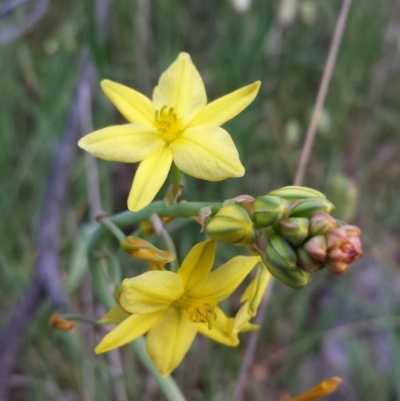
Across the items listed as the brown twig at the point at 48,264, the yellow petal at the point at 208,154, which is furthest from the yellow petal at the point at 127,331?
the brown twig at the point at 48,264

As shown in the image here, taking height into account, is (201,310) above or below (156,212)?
below

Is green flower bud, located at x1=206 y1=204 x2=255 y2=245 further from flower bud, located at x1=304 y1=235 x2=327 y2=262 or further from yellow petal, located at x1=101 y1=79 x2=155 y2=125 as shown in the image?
yellow petal, located at x1=101 y1=79 x2=155 y2=125

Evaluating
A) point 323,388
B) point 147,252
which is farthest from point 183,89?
point 323,388

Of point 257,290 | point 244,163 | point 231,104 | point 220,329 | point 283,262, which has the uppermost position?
point 231,104

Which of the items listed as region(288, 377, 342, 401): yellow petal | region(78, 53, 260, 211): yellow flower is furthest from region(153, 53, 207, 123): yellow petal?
region(288, 377, 342, 401): yellow petal

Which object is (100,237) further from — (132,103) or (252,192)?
(252,192)

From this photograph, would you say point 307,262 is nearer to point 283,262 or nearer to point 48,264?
point 283,262
